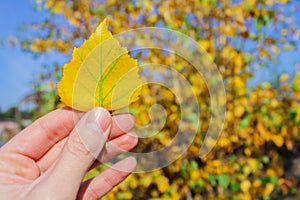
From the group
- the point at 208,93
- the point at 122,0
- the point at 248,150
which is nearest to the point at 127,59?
the point at 208,93

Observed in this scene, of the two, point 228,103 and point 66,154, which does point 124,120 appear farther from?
point 228,103

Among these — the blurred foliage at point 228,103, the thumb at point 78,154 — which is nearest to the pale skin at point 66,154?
the thumb at point 78,154

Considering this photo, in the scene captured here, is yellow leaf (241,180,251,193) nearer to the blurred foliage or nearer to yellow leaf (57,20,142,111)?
the blurred foliage

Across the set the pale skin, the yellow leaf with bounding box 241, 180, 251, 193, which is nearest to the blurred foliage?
the yellow leaf with bounding box 241, 180, 251, 193

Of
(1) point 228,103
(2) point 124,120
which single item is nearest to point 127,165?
(2) point 124,120

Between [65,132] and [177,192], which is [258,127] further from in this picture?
[65,132]
